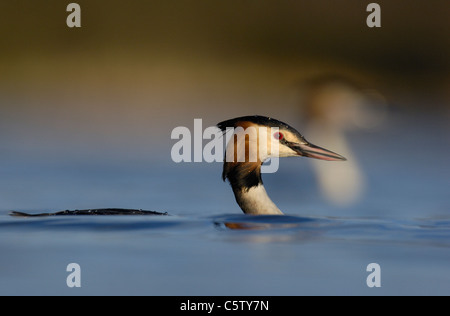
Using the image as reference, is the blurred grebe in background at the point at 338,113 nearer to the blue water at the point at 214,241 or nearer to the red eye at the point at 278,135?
the blue water at the point at 214,241

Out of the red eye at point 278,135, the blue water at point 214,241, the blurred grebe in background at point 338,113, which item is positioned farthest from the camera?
the blurred grebe in background at point 338,113

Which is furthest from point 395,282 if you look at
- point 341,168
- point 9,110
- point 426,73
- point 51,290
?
point 426,73

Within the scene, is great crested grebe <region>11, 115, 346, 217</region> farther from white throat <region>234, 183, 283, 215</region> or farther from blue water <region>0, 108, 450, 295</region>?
blue water <region>0, 108, 450, 295</region>

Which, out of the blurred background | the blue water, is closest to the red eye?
the blue water

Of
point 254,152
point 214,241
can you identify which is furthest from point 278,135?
point 214,241

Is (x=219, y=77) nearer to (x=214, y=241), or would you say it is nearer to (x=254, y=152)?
(x=254, y=152)

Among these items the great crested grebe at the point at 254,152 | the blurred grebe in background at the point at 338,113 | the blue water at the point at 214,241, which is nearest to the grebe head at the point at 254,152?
the great crested grebe at the point at 254,152

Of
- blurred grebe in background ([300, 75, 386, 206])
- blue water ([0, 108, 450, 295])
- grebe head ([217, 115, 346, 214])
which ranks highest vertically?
blurred grebe in background ([300, 75, 386, 206])
